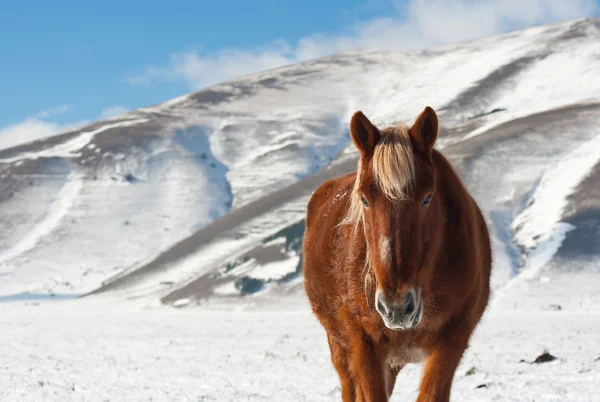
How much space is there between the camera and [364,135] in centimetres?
→ 592

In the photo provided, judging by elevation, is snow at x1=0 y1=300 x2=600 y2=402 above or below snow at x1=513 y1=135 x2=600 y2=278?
above

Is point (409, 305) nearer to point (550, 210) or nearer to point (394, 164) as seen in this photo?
point (394, 164)

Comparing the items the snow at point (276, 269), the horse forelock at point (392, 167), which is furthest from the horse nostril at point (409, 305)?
the snow at point (276, 269)

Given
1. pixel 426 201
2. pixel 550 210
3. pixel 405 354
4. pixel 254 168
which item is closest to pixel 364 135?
pixel 426 201

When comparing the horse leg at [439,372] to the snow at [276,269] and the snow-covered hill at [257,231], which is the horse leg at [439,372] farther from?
the snow at [276,269]

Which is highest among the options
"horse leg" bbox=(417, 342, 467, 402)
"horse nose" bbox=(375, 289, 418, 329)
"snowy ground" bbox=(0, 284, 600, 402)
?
"horse nose" bbox=(375, 289, 418, 329)

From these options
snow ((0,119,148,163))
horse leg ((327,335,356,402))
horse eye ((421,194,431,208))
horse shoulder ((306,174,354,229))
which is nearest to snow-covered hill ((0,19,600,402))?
snow ((0,119,148,163))

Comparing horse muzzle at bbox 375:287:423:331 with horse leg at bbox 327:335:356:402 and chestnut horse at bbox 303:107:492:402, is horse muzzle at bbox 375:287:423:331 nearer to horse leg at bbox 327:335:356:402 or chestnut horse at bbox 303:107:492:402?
chestnut horse at bbox 303:107:492:402

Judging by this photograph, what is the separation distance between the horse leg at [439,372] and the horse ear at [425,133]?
177 cm

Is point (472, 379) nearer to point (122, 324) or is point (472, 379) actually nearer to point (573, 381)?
point (573, 381)

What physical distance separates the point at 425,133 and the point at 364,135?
0.48 metres

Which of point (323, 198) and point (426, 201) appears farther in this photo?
point (323, 198)

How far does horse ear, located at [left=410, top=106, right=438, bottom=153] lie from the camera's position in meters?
5.80

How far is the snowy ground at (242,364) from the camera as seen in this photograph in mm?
14430
